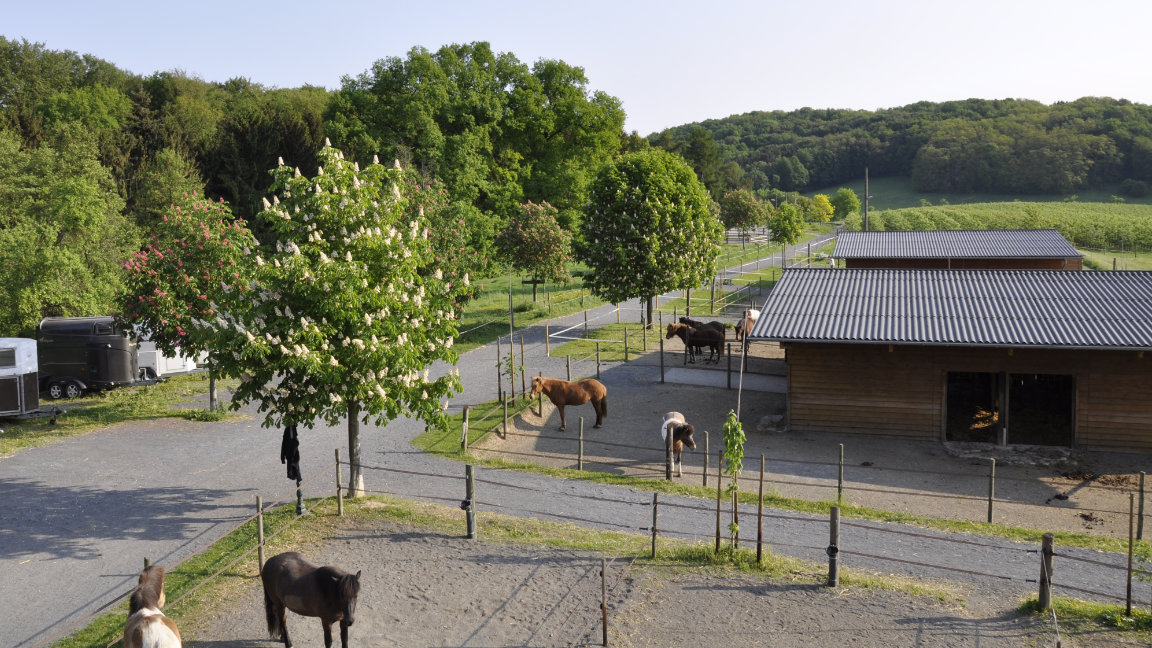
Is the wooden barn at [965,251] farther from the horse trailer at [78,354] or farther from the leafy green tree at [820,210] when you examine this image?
the leafy green tree at [820,210]

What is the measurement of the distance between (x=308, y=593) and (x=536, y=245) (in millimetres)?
28250

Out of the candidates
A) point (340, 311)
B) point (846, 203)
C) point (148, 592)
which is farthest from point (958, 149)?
point (148, 592)

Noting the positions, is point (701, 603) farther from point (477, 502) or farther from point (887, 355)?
point (887, 355)

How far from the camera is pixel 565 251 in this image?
123 ft

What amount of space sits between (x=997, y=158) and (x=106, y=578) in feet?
410

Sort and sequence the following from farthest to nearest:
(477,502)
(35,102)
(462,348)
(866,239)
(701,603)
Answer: (35,102) → (866,239) → (462,348) → (477,502) → (701,603)

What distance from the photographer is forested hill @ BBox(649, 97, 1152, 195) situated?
352 feet

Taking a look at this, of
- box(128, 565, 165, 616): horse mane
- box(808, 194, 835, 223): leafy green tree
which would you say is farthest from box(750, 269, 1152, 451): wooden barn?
box(808, 194, 835, 223): leafy green tree

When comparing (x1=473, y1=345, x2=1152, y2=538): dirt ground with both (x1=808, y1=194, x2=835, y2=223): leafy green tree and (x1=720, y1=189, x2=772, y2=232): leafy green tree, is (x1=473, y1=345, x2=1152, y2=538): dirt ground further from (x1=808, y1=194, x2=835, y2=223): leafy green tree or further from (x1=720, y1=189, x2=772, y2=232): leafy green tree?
(x1=808, y1=194, x2=835, y2=223): leafy green tree

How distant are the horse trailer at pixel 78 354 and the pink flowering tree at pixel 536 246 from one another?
54.1 feet

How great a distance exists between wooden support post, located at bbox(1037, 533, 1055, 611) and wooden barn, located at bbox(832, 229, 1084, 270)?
83.5 ft

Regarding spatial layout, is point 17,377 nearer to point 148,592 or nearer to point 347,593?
point 148,592

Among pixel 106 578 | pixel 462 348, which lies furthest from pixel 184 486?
pixel 462 348

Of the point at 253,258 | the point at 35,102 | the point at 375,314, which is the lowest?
the point at 375,314
